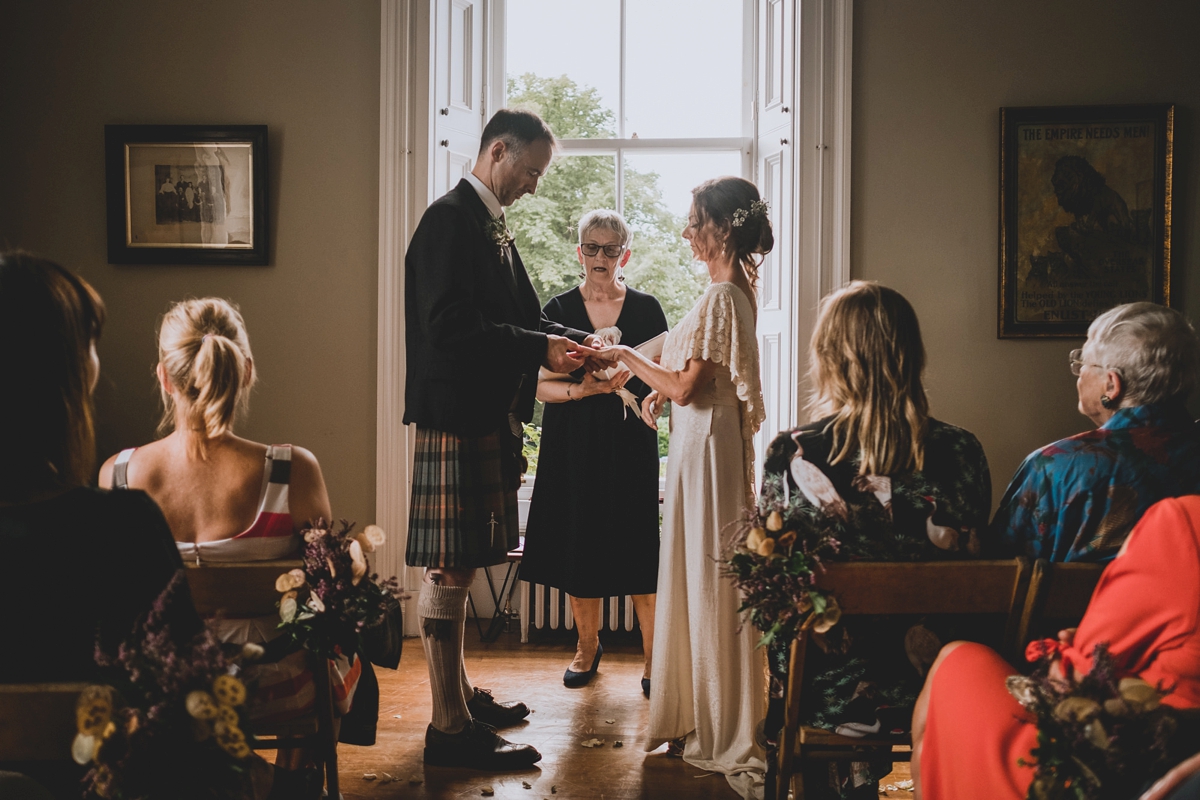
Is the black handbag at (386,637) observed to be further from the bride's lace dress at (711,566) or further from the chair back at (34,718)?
the bride's lace dress at (711,566)

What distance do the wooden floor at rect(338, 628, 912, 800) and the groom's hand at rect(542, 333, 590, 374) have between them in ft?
3.99

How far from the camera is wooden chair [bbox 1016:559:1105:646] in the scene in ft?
4.87

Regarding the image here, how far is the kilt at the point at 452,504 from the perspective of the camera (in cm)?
248

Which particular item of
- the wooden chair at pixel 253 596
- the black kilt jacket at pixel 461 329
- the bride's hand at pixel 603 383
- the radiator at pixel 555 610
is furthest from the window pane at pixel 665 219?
the wooden chair at pixel 253 596

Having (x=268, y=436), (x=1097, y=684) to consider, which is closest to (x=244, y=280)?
(x=268, y=436)

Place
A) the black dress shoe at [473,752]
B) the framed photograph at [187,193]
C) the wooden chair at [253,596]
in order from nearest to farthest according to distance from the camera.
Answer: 1. the wooden chair at [253,596]
2. the black dress shoe at [473,752]
3. the framed photograph at [187,193]

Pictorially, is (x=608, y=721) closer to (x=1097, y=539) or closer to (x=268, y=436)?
(x=1097, y=539)

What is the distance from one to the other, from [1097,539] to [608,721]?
5.85 feet

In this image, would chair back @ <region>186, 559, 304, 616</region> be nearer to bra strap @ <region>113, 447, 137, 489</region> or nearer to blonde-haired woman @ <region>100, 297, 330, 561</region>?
blonde-haired woman @ <region>100, 297, 330, 561</region>

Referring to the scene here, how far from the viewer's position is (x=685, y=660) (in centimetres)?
251

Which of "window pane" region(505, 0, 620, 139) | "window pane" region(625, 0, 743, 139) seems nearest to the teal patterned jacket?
"window pane" region(625, 0, 743, 139)

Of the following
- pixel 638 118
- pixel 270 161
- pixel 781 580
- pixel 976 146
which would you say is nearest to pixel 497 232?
pixel 781 580

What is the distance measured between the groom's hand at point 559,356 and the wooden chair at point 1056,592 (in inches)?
58.8

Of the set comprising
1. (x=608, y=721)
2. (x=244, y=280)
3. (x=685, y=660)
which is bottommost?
(x=608, y=721)
